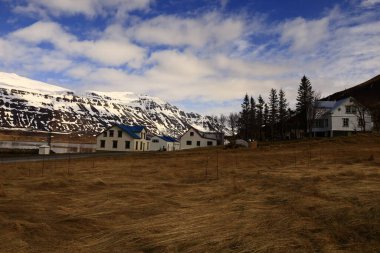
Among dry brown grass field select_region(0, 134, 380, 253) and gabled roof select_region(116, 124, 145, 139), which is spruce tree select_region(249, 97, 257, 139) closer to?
gabled roof select_region(116, 124, 145, 139)

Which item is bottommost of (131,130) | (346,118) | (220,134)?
(220,134)

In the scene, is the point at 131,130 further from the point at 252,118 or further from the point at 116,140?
the point at 252,118

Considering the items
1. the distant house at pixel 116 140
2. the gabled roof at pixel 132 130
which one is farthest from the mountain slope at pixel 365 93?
the distant house at pixel 116 140

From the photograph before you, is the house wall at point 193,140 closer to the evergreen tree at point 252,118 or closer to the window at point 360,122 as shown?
the evergreen tree at point 252,118

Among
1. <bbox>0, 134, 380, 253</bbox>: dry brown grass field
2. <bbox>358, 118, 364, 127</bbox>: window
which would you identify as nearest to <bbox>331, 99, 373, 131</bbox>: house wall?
<bbox>358, 118, 364, 127</bbox>: window

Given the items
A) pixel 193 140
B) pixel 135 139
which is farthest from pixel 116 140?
pixel 193 140

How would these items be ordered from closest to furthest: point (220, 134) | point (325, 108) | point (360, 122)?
point (360, 122)
point (325, 108)
point (220, 134)

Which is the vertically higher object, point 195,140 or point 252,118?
point 252,118

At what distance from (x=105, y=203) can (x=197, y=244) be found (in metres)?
4.71

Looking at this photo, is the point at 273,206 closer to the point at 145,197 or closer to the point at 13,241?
the point at 145,197

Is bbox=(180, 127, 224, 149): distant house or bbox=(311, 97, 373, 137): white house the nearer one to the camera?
bbox=(311, 97, 373, 137): white house

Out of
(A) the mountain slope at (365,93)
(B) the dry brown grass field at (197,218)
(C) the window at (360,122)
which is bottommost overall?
(B) the dry brown grass field at (197,218)

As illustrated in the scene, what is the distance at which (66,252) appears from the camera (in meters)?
5.87

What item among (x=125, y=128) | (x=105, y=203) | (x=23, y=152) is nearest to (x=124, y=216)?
(x=105, y=203)
